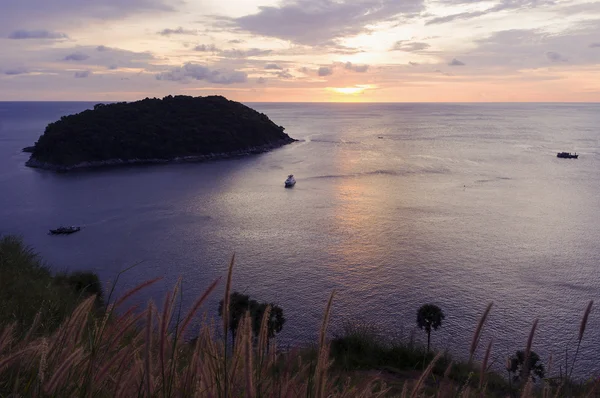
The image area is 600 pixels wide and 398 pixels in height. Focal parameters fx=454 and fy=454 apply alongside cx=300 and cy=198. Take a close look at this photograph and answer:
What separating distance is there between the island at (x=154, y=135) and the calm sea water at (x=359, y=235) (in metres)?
9.28

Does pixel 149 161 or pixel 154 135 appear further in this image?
pixel 154 135

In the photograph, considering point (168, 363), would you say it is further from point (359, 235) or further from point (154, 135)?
point (154, 135)

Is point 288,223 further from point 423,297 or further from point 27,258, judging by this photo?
point 27,258

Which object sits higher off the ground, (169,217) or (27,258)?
(27,258)

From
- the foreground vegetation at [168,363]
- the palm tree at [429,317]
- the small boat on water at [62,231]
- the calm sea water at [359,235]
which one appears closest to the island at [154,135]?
the calm sea water at [359,235]

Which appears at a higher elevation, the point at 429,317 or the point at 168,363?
the point at 168,363

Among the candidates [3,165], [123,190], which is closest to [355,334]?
[123,190]

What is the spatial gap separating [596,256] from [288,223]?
3599cm

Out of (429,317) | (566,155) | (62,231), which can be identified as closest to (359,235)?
(429,317)

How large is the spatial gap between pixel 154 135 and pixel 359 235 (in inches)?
3222

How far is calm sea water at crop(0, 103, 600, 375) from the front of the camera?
38656 millimetres

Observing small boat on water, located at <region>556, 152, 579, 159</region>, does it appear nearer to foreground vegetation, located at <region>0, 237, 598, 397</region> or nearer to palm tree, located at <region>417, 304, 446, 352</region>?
palm tree, located at <region>417, 304, 446, 352</region>

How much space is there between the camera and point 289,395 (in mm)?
2469

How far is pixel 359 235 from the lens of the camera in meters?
56.1
